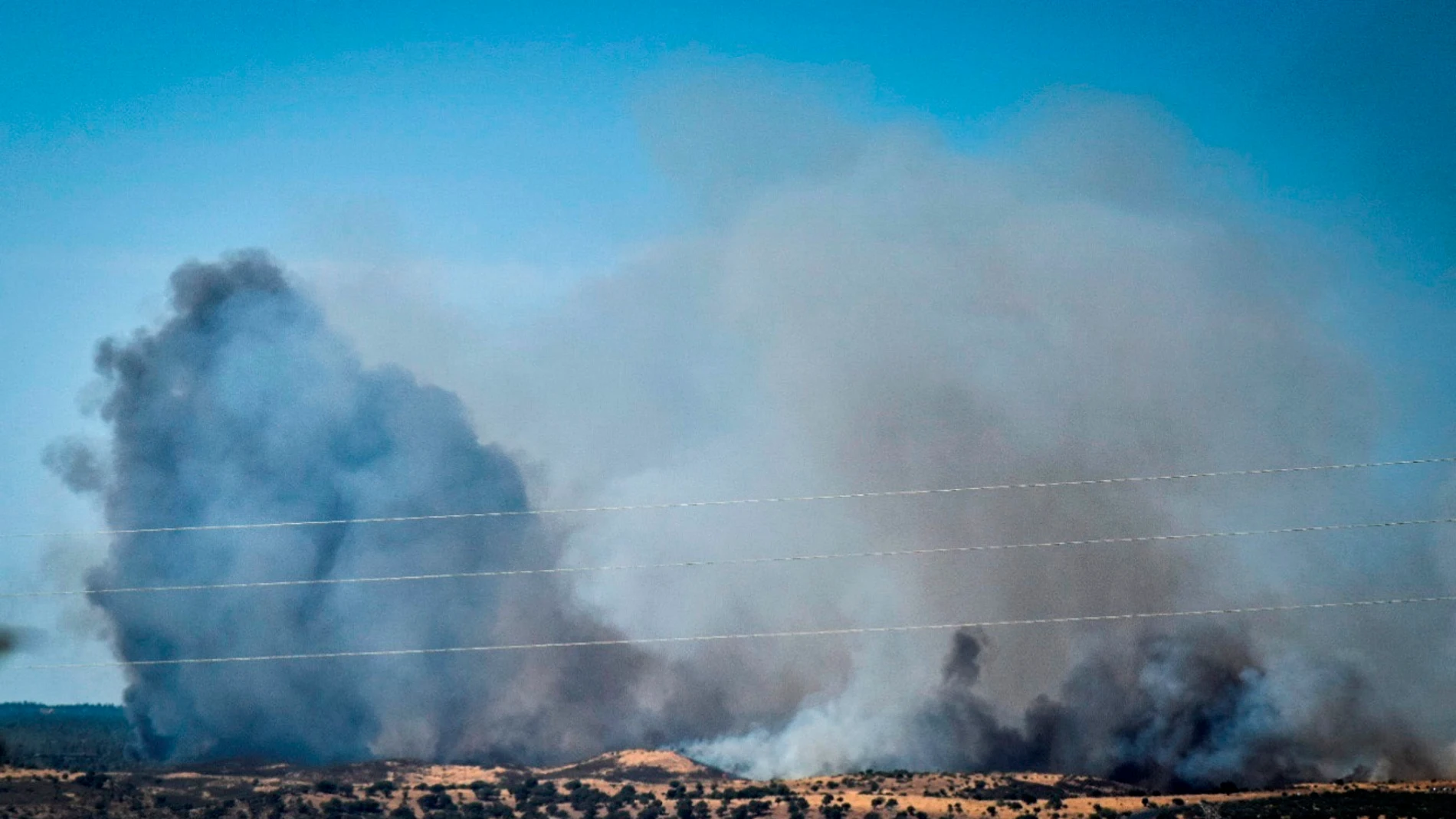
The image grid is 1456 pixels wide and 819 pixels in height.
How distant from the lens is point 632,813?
81.9 m

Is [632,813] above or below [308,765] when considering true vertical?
below

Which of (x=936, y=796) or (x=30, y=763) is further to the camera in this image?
(x=30, y=763)

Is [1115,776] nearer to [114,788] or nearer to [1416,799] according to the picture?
[1416,799]

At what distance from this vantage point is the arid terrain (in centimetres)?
8100

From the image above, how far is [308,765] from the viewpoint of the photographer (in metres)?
102

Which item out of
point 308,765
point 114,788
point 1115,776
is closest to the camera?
→ point 114,788

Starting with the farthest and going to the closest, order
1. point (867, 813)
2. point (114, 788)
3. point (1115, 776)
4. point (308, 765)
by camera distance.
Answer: point (1115, 776) → point (308, 765) → point (114, 788) → point (867, 813)

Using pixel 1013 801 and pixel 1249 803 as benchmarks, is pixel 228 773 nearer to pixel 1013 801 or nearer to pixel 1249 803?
pixel 1013 801

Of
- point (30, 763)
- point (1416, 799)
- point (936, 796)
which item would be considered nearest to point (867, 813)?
point (936, 796)

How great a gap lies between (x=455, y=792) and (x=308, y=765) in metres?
18.5

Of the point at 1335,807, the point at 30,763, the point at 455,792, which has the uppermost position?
the point at 30,763

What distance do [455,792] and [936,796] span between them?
2774cm

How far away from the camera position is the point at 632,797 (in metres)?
85.9

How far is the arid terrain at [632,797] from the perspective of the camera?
81.0m
